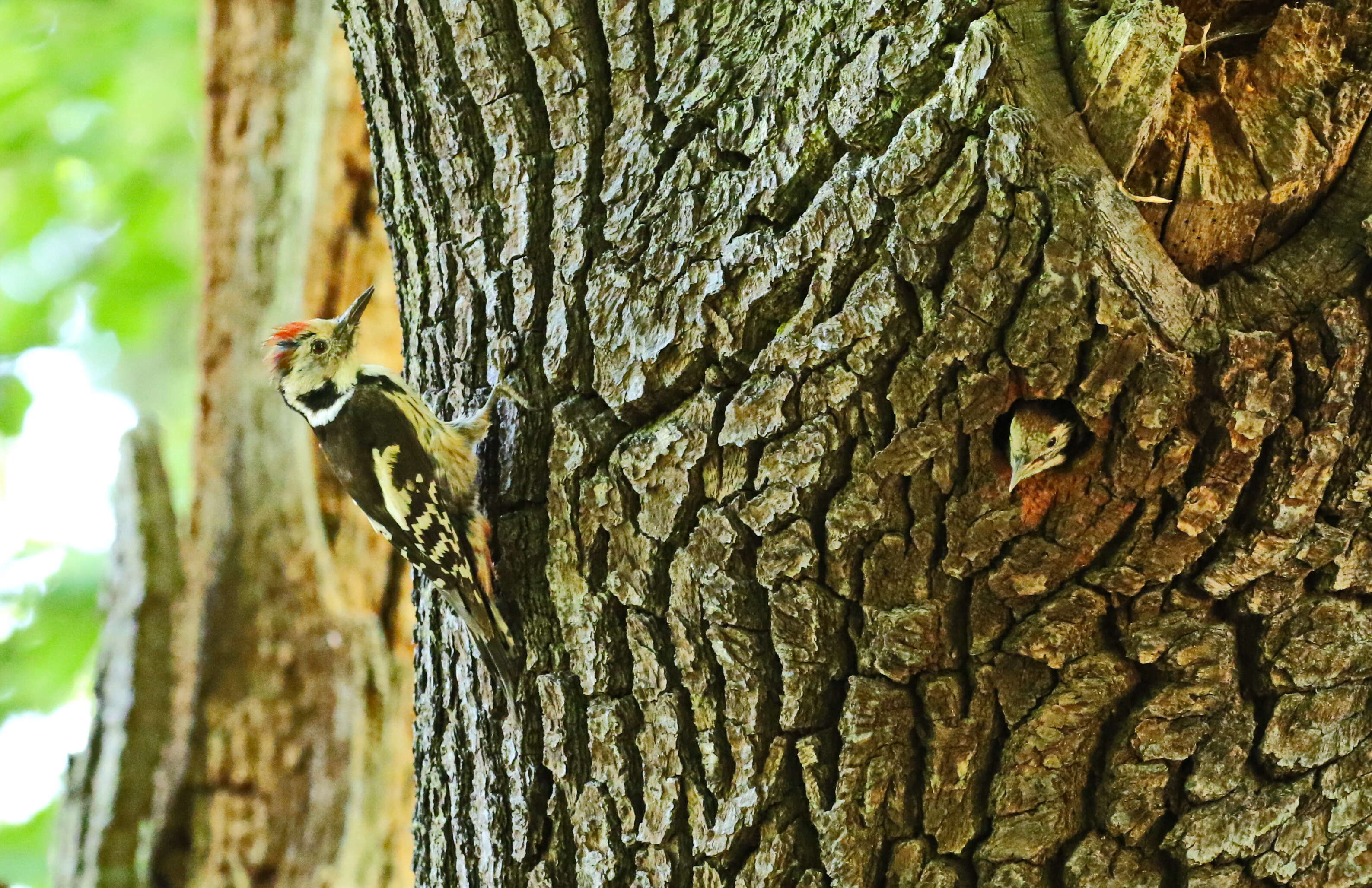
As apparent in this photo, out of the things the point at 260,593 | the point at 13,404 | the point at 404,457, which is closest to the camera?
the point at 404,457

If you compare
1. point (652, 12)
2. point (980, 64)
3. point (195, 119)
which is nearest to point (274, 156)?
point (195, 119)

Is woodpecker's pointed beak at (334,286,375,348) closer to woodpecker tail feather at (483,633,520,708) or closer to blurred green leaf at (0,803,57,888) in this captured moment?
woodpecker tail feather at (483,633,520,708)

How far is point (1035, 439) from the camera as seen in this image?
1.41 metres

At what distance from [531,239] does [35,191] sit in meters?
3.50

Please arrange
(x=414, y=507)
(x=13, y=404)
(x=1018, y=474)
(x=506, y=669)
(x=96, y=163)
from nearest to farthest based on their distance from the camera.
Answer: (x=1018, y=474) < (x=506, y=669) < (x=414, y=507) < (x=13, y=404) < (x=96, y=163)

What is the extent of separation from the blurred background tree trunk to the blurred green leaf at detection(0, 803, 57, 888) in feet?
4.78

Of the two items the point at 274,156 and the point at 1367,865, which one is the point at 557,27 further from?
the point at 274,156

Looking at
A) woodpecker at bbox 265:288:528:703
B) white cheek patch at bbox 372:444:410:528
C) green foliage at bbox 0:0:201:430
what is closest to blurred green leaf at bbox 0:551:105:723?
green foliage at bbox 0:0:201:430

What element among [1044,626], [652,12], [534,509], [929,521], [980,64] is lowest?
[1044,626]

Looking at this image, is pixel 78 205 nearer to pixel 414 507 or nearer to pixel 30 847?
pixel 30 847

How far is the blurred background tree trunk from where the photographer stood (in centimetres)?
351

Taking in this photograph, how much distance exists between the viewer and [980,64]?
4.61ft

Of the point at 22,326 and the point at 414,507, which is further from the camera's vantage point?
the point at 22,326

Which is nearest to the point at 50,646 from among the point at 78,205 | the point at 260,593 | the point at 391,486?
the point at 260,593
